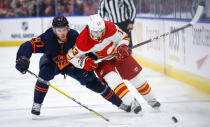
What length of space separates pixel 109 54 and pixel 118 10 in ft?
6.55

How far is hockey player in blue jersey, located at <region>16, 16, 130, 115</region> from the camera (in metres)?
2.87

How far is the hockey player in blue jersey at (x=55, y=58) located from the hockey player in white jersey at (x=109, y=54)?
0.09m

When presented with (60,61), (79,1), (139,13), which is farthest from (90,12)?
(60,61)

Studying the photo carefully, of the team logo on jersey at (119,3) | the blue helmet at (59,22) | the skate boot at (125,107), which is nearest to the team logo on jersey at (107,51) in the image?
the blue helmet at (59,22)

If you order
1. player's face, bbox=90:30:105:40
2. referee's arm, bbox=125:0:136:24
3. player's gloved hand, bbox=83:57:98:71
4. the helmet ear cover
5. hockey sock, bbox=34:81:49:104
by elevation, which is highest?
referee's arm, bbox=125:0:136:24

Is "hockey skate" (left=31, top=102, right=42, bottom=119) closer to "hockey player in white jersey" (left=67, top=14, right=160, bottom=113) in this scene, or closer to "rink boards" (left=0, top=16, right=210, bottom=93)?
"hockey player in white jersey" (left=67, top=14, right=160, bottom=113)

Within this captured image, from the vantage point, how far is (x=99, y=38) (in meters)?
2.84

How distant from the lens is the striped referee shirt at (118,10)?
15.9 ft

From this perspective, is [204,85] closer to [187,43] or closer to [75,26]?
[187,43]

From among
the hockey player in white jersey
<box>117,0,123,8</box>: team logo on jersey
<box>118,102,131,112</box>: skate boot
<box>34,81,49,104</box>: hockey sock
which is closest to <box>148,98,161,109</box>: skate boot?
the hockey player in white jersey

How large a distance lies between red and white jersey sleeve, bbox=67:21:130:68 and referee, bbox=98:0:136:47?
187 cm

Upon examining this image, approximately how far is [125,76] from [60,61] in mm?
562

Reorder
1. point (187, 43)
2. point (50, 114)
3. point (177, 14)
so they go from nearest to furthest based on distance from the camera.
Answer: point (50, 114) → point (187, 43) → point (177, 14)

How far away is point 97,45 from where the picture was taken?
288cm
